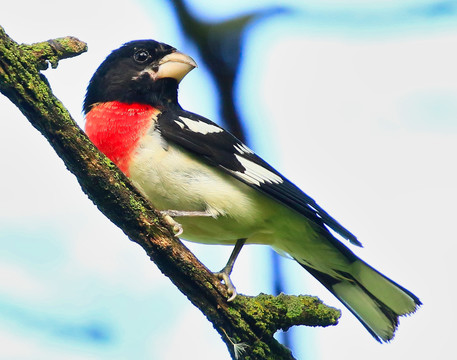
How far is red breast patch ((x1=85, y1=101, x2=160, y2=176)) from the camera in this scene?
185 inches

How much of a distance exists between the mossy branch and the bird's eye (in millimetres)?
1953

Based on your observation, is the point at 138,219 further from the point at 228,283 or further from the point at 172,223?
the point at 228,283

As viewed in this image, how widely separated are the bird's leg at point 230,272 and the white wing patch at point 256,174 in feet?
1.66

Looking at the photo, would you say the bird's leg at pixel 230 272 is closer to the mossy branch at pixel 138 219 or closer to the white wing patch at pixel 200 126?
the mossy branch at pixel 138 219

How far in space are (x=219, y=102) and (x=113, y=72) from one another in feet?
3.19

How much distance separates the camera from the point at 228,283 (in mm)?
4137

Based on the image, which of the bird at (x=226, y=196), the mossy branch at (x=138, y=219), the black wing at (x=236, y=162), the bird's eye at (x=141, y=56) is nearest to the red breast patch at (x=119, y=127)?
the bird at (x=226, y=196)

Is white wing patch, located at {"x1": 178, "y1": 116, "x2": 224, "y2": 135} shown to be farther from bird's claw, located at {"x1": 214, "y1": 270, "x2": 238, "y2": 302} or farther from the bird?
bird's claw, located at {"x1": 214, "y1": 270, "x2": 238, "y2": 302}

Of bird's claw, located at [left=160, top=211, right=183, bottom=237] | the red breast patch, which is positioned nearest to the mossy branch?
bird's claw, located at [left=160, top=211, right=183, bottom=237]

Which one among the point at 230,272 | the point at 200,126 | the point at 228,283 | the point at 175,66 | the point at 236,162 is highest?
the point at 175,66

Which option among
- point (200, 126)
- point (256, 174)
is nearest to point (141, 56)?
point (200, 126)

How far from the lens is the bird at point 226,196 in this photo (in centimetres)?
463

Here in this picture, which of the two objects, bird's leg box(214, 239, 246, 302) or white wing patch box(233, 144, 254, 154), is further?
white wing patch box(233, 144, 254, 154)

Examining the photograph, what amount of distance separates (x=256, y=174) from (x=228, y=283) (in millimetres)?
1038
